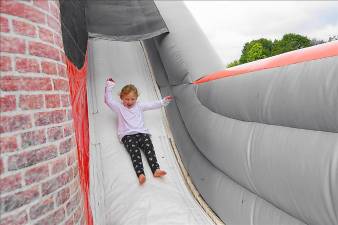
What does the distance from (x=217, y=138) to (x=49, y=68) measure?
1.14 metres

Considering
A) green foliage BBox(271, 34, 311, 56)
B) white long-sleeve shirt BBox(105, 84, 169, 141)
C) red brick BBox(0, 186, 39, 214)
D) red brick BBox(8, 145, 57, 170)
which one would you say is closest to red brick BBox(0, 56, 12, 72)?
red brick BBox(8, 145, 57, 170)

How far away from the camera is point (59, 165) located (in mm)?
1200

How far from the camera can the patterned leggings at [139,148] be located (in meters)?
2.33

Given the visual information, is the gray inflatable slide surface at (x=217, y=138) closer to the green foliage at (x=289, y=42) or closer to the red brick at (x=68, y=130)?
the red brick at (x=68, y=130)

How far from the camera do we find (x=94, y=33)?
298cm

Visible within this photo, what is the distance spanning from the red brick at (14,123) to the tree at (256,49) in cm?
1369

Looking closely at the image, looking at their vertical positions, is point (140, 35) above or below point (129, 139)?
above

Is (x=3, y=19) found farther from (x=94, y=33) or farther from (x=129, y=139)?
(x=94, y=33)

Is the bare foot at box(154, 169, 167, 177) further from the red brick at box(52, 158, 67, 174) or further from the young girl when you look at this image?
the red brick at box(52, 158, 67, 174)

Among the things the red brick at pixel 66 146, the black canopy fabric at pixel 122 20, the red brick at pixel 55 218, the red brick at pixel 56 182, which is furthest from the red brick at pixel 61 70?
the black canopy fabric at pixel 122 20

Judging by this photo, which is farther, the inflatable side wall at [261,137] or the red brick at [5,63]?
the inflatable side wall at [261,137]

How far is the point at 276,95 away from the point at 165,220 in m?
0.90

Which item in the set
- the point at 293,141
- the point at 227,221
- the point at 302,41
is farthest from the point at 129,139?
the point at 302,41

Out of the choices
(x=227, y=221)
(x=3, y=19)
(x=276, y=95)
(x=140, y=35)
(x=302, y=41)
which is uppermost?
(x=302, y=41)
